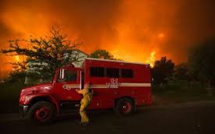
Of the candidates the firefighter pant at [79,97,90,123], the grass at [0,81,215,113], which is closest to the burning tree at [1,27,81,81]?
the grass at [0,81,215,113]

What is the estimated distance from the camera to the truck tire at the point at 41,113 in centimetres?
945

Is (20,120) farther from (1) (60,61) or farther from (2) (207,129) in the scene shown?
(2) (207,129)

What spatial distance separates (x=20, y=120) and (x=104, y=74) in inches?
197

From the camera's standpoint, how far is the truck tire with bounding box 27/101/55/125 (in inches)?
372

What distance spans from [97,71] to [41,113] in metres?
3.53

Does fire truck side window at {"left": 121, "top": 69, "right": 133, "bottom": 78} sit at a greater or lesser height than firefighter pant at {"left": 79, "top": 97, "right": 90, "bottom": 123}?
greater

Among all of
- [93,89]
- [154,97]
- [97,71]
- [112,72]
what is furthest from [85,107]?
[154,97]

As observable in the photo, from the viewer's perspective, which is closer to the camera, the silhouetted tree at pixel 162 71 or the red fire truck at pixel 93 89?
the red fire truck at pixel 93 89

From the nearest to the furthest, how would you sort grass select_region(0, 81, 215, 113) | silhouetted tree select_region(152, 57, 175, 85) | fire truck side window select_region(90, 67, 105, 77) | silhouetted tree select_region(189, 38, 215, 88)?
fire truck side window select_region(90, 67, 105, 77) < grass select_region(0, 81, 215, 113) < silhouetted tree select_region(189, 38, 215, 88) < silhouetted tree select_region(152, 57, 175, 85)

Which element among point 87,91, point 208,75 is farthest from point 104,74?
point 208,75

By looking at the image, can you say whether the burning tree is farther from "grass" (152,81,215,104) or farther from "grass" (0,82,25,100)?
"grass" (152,81,215,104)

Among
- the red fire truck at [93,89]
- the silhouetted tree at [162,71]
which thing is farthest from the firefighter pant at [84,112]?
the silhouetted tree at [162,71]

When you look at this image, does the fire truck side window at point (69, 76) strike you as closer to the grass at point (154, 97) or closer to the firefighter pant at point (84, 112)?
the firefighter pant at point (84, 112)

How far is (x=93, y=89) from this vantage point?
35.3 feet
